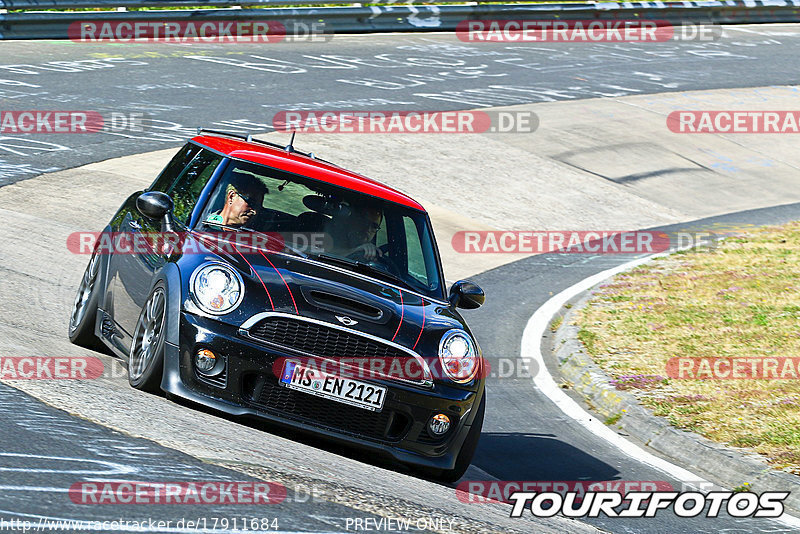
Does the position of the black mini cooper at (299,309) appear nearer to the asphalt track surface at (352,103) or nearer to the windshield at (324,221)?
the windshield at (324,221)

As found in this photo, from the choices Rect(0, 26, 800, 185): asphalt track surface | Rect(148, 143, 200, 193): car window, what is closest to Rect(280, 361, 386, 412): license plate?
Rect(148, 143, 200, 193): car window

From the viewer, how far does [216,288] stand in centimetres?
613

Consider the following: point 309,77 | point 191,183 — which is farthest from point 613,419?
point 309,77

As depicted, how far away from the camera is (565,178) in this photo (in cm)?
1791

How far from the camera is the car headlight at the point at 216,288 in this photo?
19.9 feet

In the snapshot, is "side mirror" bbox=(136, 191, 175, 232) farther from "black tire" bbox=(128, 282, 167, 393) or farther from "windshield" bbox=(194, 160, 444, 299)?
"black tire" bbox=(128, 282, 167, 393)

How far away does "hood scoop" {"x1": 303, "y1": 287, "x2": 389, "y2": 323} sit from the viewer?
6180 mm

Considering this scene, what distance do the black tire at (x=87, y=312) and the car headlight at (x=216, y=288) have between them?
5.65 feet

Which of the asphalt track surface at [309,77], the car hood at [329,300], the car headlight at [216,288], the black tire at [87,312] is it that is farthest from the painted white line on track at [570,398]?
the asphalt track surface at [309,77]

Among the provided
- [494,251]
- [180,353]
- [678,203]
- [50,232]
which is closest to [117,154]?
[50,232]

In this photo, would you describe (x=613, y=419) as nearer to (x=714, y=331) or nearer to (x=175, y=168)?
(x=714, y=331)

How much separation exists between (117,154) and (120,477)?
11362 mm

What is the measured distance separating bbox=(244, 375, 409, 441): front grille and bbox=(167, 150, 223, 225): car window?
153cm

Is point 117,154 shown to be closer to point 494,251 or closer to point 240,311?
point 494,251
